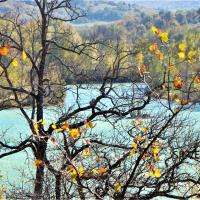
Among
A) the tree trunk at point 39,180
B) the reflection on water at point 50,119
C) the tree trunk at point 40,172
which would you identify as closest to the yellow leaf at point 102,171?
the reflection on water at point 50,119

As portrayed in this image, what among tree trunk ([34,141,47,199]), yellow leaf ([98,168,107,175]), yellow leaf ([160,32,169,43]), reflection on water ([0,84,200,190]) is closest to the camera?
yellow leaf ([160,32,169,43])

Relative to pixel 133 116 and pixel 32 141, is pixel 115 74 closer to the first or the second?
pixel 133 116

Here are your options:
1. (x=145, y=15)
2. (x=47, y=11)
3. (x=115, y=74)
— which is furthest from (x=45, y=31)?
(x=145, y=15)

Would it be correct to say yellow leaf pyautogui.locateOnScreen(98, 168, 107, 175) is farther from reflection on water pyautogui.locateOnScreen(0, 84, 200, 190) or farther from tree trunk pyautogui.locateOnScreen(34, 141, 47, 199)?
tree trunk pyautogui.locateOnScreen(34, 141, 47, 199)

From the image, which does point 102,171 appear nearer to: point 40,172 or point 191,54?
point 191,54

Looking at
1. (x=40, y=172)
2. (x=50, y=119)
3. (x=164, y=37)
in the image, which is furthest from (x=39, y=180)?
(x=164, y=37)

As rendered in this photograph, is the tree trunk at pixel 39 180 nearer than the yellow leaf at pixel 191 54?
No

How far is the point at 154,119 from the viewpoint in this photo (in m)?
8.66

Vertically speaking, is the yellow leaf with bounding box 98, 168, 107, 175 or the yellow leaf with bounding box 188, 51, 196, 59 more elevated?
the yellow leaf with bounding box 188, 51, 196, 59

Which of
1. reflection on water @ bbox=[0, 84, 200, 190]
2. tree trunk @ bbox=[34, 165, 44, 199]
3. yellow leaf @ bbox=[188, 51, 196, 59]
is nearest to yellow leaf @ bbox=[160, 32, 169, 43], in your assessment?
yellow leaf @ bbox=[188, 51, 196, 59]

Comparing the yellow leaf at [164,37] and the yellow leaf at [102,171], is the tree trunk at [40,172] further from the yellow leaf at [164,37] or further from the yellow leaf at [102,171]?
the yellow leaf at [164,37]

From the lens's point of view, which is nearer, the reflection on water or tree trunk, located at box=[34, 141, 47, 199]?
tree trunk, located at box=[34, 141, 47, 199]

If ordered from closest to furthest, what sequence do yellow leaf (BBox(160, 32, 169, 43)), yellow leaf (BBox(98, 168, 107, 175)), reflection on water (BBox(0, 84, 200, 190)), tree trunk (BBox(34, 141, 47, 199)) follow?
yellow leaf (BBox(160, 32, 169, 43))
yellow leaf (BBox(98, 168, 107, 175))
tree trunk (BBox(34, 141, 47, 199))
reflection on water (BBox(0, 84, 200, 190))

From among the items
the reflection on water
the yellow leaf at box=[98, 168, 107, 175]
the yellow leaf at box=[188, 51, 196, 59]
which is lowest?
the reflection on water
